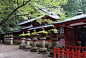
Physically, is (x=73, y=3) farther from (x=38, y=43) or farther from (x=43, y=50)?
(x=43, y=50)

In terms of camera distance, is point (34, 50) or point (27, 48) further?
point (27, 48)

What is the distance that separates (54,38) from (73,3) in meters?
19.3

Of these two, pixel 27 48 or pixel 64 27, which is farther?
pixel 27 48

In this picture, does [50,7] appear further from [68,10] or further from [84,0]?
[84,0]

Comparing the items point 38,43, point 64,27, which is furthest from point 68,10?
point 64,27

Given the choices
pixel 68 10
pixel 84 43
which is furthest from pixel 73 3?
pixel 84 43

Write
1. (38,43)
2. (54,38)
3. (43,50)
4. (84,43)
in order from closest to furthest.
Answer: (84,43) → (54,38) → (43,50) → (38,43)

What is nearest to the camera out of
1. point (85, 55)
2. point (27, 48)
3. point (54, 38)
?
point (85, 55)

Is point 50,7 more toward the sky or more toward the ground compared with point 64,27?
more toward the sky

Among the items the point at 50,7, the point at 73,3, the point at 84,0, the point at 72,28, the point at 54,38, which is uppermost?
the point at 84,0

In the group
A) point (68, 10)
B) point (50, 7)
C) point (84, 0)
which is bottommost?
point (50, 7)

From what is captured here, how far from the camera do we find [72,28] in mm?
7289

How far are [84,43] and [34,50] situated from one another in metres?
6.23

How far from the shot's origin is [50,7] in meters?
6.46
